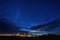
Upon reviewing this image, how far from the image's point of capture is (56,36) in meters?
2.62

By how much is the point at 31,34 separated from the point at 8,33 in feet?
1.87

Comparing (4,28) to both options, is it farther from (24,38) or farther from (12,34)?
(24,38)

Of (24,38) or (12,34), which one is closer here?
(12,34)

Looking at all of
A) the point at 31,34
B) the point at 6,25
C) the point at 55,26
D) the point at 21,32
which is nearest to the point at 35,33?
the point at 31,34

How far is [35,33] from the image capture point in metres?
2.53

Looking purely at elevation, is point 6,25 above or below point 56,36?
above

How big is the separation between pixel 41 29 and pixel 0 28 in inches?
39.1

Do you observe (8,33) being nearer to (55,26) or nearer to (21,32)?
(21,32)

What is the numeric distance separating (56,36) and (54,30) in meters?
0.17

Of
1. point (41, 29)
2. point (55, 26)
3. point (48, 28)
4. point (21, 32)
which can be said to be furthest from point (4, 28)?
point (55, 26)

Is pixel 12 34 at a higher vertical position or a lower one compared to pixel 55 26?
lower

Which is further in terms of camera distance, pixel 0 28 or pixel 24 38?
pixel 24 38

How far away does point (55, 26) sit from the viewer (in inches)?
104

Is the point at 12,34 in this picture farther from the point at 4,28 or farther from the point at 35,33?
the point at 35,33
